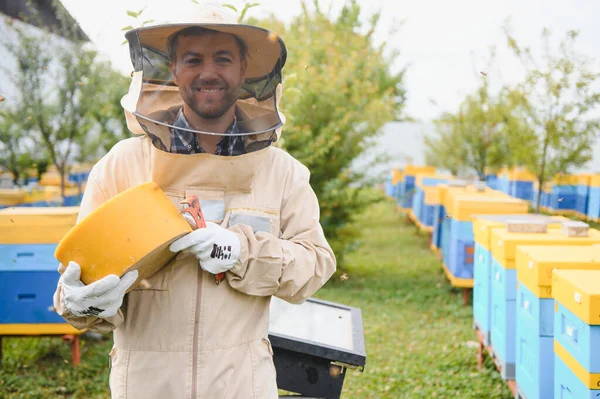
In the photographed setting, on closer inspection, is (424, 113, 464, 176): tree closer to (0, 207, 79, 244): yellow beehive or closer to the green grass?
the green grass

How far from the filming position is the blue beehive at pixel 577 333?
2.14m

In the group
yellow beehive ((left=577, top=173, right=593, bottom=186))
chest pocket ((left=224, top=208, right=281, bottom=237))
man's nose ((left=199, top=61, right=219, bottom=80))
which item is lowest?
yellow beehive ((left=577, top=173, right=593, bottom=186))

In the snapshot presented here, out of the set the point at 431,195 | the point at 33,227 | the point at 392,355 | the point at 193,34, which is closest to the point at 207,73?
the point at 193,34

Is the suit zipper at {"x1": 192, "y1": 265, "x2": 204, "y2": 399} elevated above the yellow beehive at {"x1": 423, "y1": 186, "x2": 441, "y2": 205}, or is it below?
above

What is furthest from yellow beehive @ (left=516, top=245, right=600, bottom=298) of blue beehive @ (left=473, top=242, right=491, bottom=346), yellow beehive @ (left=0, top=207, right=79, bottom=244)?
yellow beehive @ (left=0, top=207, right=79, bottom=244)

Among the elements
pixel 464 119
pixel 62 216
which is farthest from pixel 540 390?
pixel 464 119

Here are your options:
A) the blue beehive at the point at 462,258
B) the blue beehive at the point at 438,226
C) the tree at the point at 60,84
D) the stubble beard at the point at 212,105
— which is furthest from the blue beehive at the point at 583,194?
the stubble beard at the point at 212,105

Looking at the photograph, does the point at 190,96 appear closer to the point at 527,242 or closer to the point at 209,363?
the point at 209,363

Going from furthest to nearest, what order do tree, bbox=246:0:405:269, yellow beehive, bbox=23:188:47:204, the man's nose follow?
tree, bbox=246:0:405:269, yellow beehive, bbox=23:188:47:204, the man's nose

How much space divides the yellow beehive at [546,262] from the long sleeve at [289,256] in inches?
53.4

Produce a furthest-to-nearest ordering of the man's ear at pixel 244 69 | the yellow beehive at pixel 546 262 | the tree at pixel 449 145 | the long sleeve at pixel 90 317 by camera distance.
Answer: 1. the tree at pixel 449 145
2. the yellow beehive at pixel 546 262
3. the man's ear at pixel 244 69
4. the long sleeve at pixel 90 317

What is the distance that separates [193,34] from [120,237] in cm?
61

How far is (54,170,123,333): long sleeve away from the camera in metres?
1.59

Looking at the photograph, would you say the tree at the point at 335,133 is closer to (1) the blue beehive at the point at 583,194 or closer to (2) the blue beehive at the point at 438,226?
(2) the blue beehive at the point at 438,226
